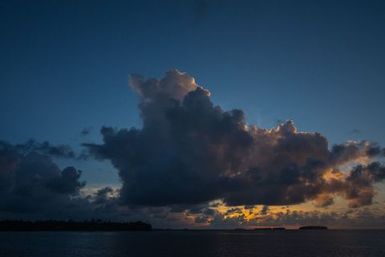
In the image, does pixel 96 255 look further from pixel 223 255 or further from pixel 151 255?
pixel 223 255

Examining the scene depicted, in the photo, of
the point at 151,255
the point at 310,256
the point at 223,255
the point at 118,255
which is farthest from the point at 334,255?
the point at 118,255

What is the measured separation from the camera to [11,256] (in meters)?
132

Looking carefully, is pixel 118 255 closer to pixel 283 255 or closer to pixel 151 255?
pixel 151 255

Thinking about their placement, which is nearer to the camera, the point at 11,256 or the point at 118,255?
the point at 11,256

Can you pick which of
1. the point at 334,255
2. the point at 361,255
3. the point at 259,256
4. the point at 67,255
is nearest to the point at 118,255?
the point at 67,255

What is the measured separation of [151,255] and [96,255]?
18.7 m

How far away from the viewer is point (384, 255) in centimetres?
14512

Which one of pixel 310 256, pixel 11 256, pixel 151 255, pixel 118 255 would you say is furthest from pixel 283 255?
pixel 11 256

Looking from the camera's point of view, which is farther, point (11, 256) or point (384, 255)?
point (384, 255)

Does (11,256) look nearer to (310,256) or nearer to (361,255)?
(310,256)

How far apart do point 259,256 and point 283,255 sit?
9345 mm

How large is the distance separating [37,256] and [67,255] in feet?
36.3

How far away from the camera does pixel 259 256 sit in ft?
461

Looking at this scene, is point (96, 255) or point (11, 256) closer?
point (11, 256)
